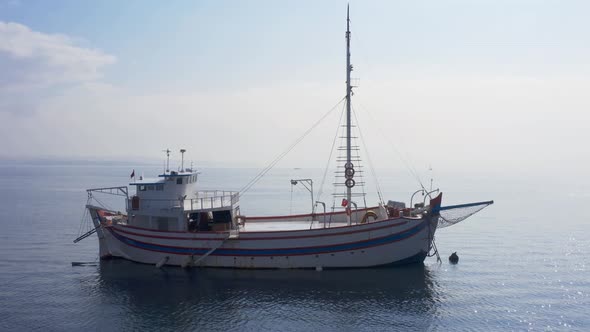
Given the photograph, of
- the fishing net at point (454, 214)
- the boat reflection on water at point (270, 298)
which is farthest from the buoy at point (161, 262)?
the fishing net at point (454, 214)

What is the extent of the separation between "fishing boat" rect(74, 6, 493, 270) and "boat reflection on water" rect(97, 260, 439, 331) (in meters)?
0.94

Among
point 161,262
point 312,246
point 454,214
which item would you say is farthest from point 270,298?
point 454,214

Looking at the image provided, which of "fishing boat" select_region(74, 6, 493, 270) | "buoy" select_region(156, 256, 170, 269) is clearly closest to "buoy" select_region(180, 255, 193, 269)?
"fishing boat" select_region(74, 6, 493, 270)

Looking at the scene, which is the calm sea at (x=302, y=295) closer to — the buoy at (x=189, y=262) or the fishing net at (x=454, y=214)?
the buoy at (x=189, y=262)

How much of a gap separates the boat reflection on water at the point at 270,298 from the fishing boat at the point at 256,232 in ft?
3.08

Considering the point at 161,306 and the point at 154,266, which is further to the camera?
the point at 154,266

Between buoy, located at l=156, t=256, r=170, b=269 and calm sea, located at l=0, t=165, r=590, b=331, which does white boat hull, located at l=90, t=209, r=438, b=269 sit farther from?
calm sea, located at l=0, t=165, r=590, b=331

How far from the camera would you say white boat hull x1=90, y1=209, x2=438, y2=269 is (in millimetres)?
33844

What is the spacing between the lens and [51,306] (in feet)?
91.5

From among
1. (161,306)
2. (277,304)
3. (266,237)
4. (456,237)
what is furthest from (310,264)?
(456,237)

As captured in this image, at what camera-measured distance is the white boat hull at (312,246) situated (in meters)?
33.8

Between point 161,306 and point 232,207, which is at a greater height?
point 232,207

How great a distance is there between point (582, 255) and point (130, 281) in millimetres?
36817

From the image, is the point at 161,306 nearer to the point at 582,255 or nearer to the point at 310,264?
the point at 310,264
